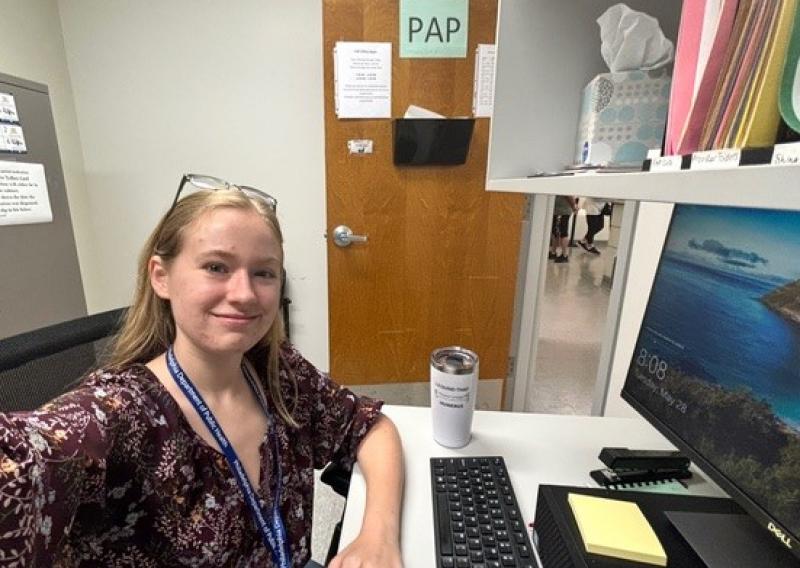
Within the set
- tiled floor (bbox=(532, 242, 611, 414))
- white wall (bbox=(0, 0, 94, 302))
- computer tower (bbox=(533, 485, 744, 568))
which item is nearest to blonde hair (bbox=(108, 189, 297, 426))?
computer tower (bbox=(533, 485, 744, 568))

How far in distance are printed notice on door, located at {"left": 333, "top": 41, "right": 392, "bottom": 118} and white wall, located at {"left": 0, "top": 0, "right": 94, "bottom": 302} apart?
1237mm

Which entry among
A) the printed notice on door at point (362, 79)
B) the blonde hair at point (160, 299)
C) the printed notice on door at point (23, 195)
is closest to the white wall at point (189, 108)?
the printed notice on door at point (362, 79)

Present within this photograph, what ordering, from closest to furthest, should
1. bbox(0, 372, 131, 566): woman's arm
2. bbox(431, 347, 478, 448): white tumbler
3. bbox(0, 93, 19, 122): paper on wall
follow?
bbox(0, 372, 131, 566): woman's arm, bbox(431, 347, 478, 448): white tumbler, bbox(0, 93, 19, 122): paper on wall

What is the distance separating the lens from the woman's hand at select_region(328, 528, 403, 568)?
0.59 m

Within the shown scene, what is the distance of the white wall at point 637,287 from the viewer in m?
1.13

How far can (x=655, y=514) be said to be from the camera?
59 cm

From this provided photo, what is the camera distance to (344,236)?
1.96m

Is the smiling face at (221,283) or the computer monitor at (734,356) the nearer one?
the computer monitor at (734,356)

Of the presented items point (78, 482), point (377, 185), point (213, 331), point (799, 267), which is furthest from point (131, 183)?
point (799, 267)

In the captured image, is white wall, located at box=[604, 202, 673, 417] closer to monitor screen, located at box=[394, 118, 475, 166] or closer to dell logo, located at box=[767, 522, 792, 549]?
dell logo, located at box=[767, 522, 792, 549]

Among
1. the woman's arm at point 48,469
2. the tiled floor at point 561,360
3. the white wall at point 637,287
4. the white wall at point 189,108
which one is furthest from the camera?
the white wall at point 189,108

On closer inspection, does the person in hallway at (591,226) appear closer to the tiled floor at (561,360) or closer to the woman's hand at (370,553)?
the tiled floor at (561,360)

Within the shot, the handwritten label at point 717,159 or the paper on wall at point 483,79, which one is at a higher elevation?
the paper on wall at point 483,79

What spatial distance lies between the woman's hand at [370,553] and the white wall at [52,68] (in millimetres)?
2124
